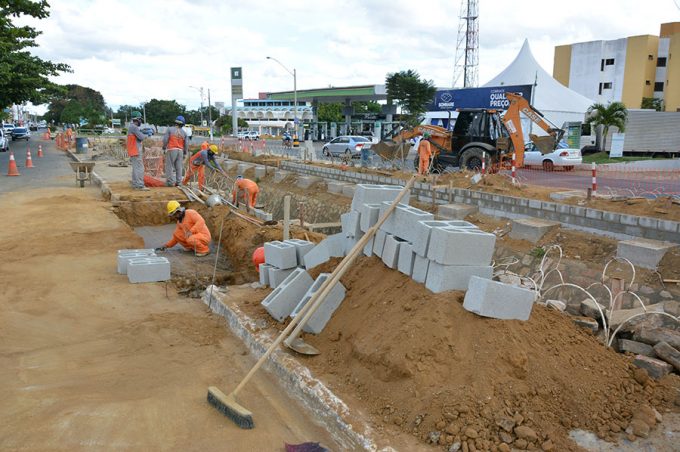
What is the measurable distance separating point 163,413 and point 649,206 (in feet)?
28.0

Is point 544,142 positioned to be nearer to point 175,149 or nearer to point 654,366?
point 175,149

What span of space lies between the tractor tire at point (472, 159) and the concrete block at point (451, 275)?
11767 millimetres

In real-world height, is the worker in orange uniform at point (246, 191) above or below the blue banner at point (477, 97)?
below

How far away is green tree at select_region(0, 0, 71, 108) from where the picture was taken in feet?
66.7

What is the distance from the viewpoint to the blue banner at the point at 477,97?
24.9m

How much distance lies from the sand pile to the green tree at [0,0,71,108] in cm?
2109

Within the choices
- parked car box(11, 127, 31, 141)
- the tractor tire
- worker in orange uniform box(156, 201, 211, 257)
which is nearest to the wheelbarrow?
worker in orange uniform box(156, 201, 211, 257)

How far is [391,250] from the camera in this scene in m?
4.59

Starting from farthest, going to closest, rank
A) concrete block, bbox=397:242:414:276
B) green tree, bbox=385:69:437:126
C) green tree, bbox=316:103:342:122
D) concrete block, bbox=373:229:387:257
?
green tree, bbox=316:103:342:122 < green tree, bbox=385:69:437:126 < concrete block, bbox=373:229:387:257 < concrete block, bbox=397:242:414:276

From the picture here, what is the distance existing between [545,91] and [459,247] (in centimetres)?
2852

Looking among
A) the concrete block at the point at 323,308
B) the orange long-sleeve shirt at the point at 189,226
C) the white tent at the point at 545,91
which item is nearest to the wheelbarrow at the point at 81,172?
the orange long-sleeve shirt at the point at 189,226

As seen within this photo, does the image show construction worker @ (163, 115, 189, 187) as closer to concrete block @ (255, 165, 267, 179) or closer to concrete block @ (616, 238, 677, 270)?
concrete block @ (255, 165, 267, 179)

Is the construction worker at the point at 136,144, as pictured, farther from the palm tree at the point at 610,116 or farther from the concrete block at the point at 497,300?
the palm tree at the point at 610,116

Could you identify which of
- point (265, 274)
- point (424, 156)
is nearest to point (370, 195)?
point (265, 274)
